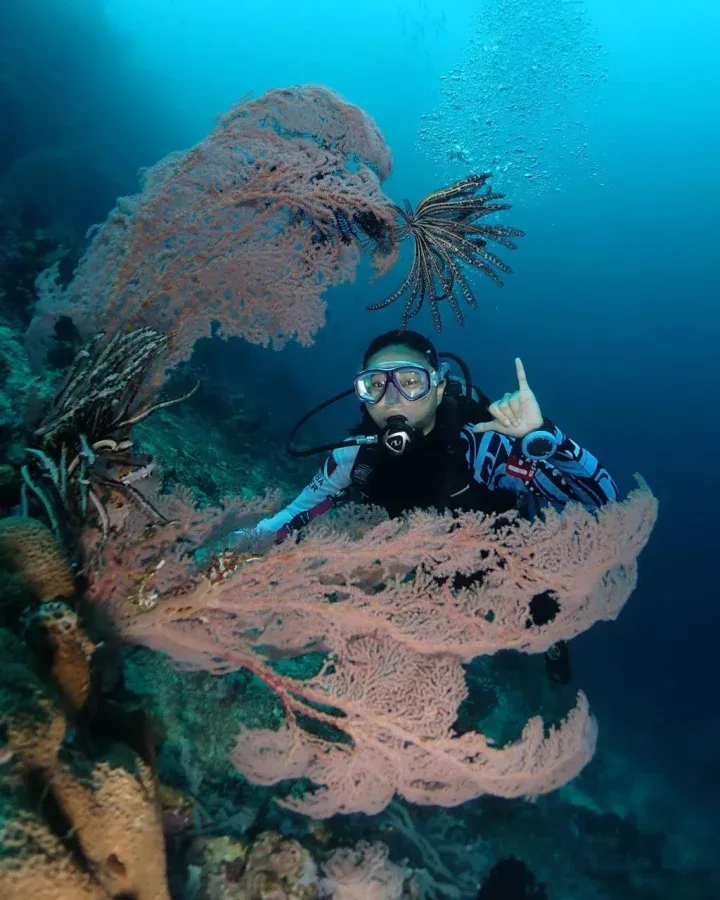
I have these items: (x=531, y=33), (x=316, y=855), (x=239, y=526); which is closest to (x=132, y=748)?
(x=239, y=526)

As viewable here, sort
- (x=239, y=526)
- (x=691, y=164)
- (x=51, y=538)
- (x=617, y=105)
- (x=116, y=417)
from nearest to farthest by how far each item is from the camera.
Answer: (x=51, y=538)
(x=116, y=417)
(x=239, y=526)
(x=691, y=164)
(x=617, y=105)

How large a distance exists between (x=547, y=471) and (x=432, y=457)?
Answer: 973 mm

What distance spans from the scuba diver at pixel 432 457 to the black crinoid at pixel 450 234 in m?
0.62

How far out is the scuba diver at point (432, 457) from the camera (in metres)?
4.26

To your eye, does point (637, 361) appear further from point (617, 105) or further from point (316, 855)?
point (316, 855)

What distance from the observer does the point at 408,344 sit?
4.74 metres

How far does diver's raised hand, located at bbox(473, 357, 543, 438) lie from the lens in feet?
11.7

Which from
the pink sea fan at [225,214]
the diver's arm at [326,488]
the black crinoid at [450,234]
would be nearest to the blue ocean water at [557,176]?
the pink sea fan at [225,214]

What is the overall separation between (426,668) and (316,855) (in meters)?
2.68

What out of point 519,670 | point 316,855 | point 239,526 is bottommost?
point 519,670

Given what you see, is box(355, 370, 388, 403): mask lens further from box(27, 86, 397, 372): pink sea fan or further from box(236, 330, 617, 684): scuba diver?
box(27, 86, 397, 372): pink sea fan

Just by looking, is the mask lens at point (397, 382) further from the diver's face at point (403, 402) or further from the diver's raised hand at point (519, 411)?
the diver's raised hand at point (519, 411)

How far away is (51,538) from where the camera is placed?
A: 7.91 ft

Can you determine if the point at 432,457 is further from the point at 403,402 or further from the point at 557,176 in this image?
the point at 557,176
